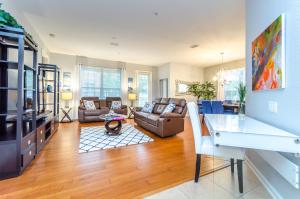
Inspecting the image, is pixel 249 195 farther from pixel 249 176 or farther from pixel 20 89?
pixel 20 89

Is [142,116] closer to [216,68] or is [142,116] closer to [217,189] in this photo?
[217,189]

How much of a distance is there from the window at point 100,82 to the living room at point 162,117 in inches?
43.1

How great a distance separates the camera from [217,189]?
1654mm

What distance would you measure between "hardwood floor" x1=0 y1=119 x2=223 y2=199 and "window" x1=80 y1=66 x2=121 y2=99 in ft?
12.9

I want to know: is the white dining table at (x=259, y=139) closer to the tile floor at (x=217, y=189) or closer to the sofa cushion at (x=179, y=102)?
the tile floor at (x=217, y=189)

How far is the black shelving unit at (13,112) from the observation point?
1.81m

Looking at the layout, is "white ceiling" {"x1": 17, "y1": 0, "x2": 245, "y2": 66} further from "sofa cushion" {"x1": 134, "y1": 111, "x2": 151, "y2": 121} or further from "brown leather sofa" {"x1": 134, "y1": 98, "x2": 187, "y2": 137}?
"sofa cushion" {"x1": 134, "y1": 111, "x2": 151, "y2": 121}

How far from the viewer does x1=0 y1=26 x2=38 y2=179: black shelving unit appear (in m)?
1.81

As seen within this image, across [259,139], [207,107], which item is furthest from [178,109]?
[259,139]

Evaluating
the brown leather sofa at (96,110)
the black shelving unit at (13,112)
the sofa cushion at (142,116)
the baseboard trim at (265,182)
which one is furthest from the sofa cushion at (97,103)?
the baseboard trim at (265,182)

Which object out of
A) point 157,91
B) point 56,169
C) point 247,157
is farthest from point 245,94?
point 157,91

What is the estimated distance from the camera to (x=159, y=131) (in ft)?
12.1

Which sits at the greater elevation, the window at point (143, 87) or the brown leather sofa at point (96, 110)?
the window at point (143, 87)

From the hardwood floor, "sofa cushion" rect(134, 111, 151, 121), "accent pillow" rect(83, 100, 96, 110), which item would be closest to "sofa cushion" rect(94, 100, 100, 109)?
"accent pillow" rect(83, 100, 96, 110)
